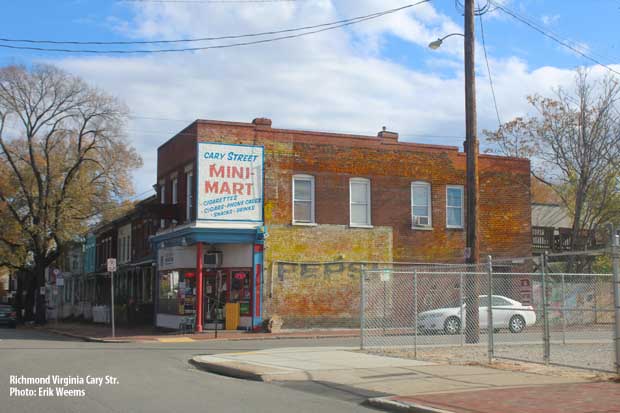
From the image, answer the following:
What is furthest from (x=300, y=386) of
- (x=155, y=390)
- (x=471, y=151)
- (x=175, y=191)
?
(x=175, y=191)

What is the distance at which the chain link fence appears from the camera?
15.1m

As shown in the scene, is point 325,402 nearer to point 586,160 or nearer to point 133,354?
point 133,354

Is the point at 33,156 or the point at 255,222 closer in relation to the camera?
the point at 255,222

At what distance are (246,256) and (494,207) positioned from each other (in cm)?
1225

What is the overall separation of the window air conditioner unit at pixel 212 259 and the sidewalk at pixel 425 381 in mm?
11483

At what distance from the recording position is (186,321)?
27859 millimetres

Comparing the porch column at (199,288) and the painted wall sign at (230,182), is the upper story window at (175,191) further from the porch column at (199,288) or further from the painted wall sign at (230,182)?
the porch column at (199,288)

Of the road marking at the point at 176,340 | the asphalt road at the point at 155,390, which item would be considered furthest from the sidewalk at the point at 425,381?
the road marking at the point at 176,340

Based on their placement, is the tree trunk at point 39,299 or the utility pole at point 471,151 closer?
the utility pole at point 471,151

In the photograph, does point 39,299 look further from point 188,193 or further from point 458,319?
point 458,319

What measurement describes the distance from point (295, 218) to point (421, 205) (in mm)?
6088

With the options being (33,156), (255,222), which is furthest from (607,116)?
(33,156)

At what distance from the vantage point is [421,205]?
32000mm

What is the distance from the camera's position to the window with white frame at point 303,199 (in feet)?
97.2
